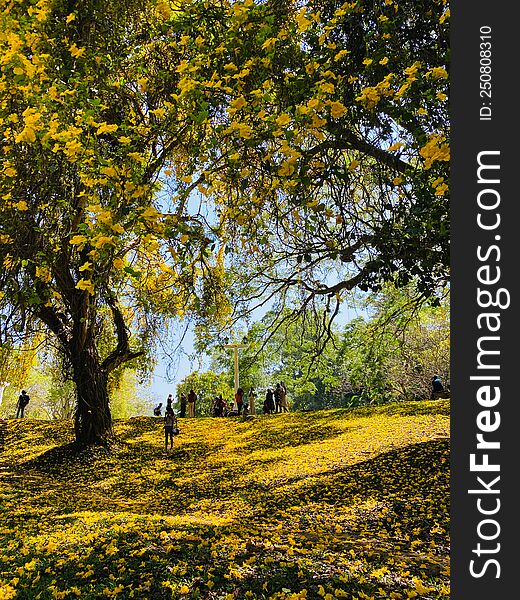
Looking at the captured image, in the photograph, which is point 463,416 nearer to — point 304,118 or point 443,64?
point 304,118

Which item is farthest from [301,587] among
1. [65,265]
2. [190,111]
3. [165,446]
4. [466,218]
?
[165,446]

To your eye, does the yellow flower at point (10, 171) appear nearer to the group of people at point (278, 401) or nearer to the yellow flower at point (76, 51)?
the yellow flower at point (76, 51)

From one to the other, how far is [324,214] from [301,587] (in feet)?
9.32

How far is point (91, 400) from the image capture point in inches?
473

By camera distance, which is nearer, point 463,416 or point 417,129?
point 463,416

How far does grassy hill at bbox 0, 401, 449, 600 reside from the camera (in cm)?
397

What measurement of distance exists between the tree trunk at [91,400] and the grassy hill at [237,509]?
0.45 metres

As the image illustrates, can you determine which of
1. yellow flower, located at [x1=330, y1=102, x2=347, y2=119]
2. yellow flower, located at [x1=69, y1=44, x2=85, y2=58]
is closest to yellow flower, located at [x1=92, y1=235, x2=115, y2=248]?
yellow flower, located at [x1=330, y1=102, x2=347, y2=119]

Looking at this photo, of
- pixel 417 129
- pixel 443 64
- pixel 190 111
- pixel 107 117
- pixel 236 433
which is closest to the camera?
pixel 417 129

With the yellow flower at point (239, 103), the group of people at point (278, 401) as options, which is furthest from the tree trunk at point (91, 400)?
the yellow flower at point (239, 103)

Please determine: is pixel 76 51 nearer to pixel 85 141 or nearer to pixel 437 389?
pixel 85 141

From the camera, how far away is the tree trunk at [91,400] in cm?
1140

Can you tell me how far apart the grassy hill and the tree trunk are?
0.45 m

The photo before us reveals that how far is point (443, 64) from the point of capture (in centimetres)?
380
